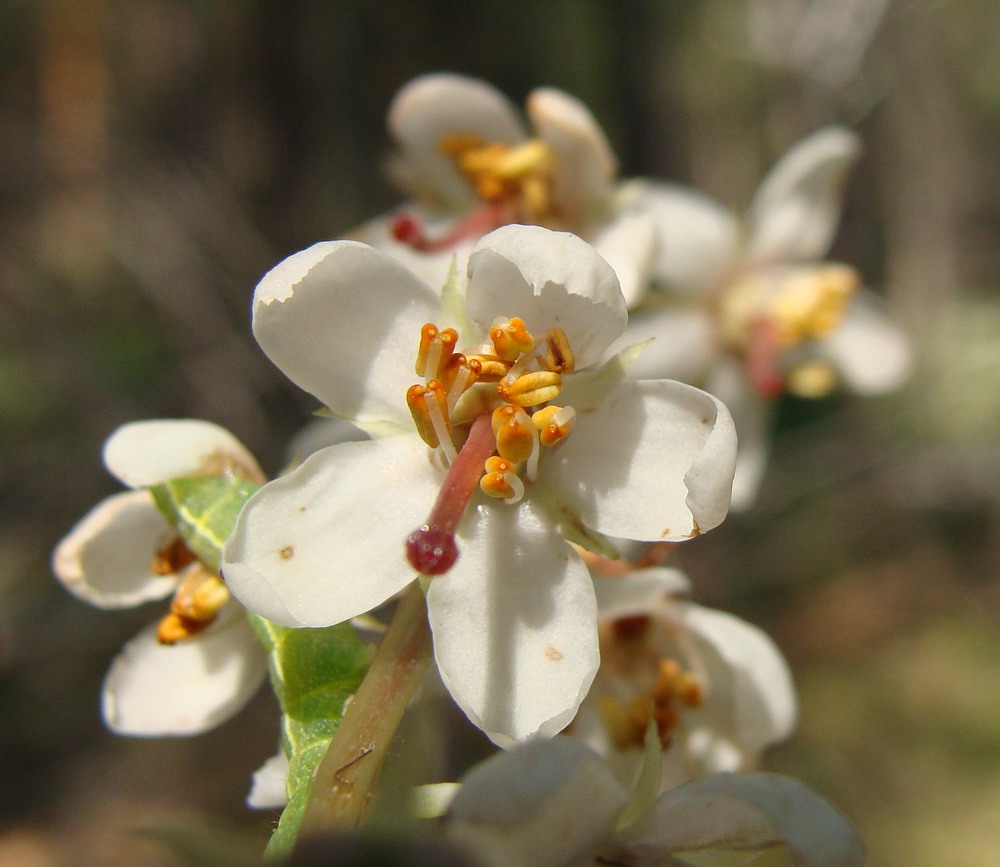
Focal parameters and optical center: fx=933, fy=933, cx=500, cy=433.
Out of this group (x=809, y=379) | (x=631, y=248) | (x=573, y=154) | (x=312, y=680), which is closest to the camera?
(x=312, y=680)

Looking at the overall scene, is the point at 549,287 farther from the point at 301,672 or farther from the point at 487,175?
the point at 487,175

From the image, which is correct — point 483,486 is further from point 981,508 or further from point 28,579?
point 981,508

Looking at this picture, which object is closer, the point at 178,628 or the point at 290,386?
the point at 178,628

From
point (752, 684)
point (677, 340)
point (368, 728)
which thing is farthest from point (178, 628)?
point (677, 340)

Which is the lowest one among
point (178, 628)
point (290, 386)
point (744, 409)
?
point (290, 386)

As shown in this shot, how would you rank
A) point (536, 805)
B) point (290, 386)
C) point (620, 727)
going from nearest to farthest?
point (536, 805) < point (620, 727) < point (290, 386)

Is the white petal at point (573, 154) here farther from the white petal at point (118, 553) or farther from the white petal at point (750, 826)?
the white petal at point (750, 826)


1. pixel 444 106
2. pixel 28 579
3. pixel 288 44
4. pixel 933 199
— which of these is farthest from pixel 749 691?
pixel 933 199

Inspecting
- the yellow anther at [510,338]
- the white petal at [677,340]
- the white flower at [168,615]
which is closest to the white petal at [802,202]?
the white petal at [677,340]
